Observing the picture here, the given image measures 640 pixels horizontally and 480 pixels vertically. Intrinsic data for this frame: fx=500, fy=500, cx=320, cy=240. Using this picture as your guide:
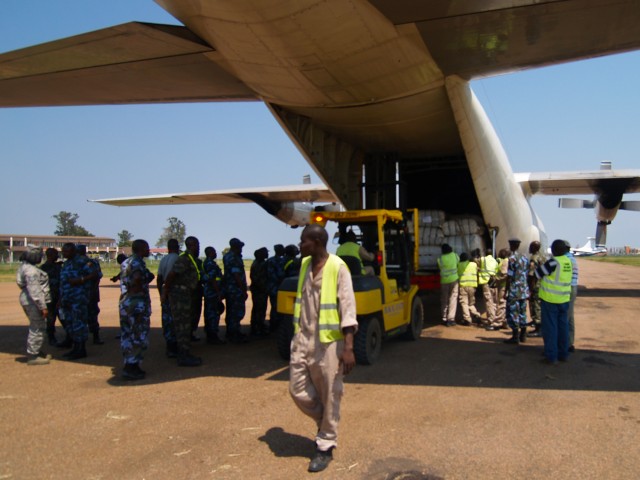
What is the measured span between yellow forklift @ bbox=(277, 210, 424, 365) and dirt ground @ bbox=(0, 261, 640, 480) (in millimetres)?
409

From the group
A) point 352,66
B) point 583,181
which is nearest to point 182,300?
point 352,66

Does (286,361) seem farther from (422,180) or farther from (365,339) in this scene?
(422,180)

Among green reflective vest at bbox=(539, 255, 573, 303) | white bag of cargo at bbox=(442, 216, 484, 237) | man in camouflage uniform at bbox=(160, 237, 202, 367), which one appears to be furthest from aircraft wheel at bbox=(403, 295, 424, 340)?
man in camouflage uniform at bbox=(160, 237, 202, 367)

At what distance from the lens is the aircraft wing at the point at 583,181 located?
54.4 ft

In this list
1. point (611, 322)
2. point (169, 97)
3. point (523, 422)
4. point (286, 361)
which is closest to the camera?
point (523, 422)

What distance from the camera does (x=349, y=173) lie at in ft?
35.6

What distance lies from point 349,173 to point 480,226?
332 centimetres

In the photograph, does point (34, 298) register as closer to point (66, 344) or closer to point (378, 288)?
point (66, 344)

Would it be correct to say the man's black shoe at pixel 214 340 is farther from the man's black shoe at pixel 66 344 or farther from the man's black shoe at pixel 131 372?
the man's black shoe at pixel 131 372

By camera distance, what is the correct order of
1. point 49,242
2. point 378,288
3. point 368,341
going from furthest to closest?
point 49,242 → point 378,288 → point 368,341

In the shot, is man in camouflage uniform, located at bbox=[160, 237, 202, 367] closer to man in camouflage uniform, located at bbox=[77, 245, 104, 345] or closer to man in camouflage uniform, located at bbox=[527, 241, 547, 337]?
man in camouflage uniform, located at bbox=[77, 245, 104, 345]

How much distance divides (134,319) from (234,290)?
8.46ft

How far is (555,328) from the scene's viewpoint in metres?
6.30

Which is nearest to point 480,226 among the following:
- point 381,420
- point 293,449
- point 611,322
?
point 611,322
